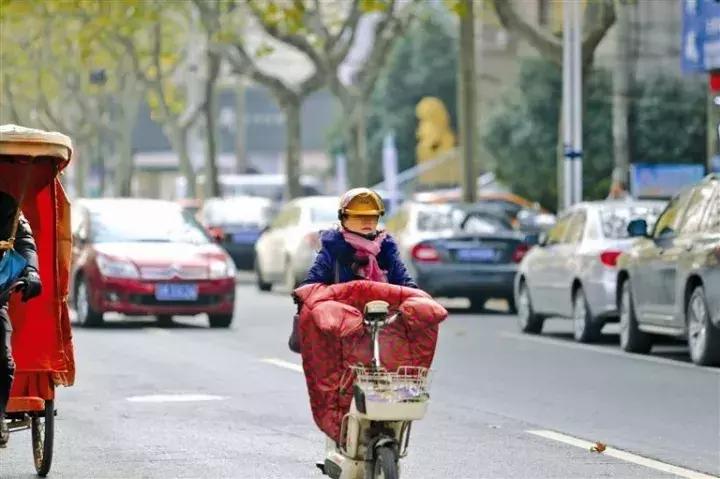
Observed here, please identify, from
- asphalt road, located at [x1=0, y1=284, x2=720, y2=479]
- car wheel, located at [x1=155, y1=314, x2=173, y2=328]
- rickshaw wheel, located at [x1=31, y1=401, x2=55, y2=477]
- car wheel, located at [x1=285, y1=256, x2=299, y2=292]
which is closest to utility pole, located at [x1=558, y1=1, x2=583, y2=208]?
car wheel, located at [x1=285, y1=256, x2=299, y2=292]

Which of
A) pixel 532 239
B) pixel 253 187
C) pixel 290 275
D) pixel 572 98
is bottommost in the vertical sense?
pixel 253 187

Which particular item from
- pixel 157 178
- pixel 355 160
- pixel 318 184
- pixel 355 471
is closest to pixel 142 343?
pixel 355 471

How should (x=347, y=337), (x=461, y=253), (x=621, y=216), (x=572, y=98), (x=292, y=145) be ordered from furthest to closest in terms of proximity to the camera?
(x=292, y=145), (x=572, y=98), (x=461, y=253), (x=621, y=216), (x=347, y=337)

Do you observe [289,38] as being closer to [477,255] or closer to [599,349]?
[477,255]

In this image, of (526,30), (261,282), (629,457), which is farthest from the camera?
(261,282)

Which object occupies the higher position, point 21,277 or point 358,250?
point 358,250

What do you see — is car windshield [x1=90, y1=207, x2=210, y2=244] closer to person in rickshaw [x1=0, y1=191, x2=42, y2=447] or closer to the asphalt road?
the asphalt road

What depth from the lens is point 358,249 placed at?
10164 millimetres

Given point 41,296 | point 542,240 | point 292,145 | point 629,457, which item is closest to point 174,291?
point 542,240

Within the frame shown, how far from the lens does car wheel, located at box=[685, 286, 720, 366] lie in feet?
61.1

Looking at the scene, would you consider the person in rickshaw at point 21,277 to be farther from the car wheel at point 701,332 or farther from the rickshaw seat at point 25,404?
the car wheel at point 701,332

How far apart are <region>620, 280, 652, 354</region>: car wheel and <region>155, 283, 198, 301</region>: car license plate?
5590 millimetres

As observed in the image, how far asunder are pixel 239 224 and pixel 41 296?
101ft

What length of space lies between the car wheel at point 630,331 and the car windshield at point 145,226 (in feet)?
20.1
